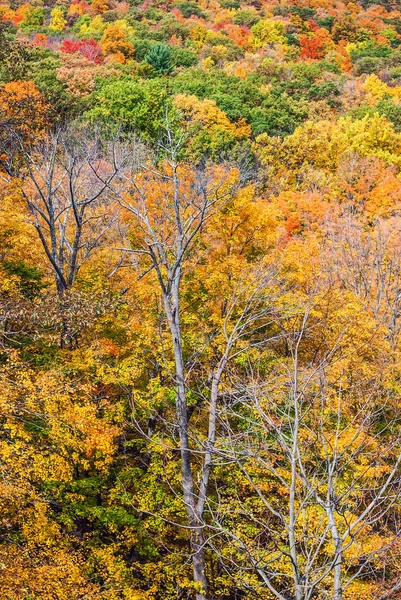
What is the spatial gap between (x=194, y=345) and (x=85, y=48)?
5080cm

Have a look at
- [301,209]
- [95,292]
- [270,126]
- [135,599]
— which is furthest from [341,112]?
[135,599]

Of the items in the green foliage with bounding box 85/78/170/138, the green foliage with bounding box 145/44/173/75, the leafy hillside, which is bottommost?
the leafy hillside

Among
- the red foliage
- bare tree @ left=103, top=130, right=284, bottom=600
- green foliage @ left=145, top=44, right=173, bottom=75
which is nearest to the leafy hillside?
bare tree @ left=103, top=130, right=284, bottom=600

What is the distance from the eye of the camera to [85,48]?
187 ft

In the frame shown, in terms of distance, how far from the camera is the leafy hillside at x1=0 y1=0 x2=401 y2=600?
38.5 feet

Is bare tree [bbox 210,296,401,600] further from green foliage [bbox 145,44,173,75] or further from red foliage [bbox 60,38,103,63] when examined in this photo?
red foliage [bbox 60,38,103,63]

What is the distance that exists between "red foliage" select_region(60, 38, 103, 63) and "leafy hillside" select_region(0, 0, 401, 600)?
238 inches

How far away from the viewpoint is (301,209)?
33.0 m

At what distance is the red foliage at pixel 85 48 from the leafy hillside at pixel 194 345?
238 inches

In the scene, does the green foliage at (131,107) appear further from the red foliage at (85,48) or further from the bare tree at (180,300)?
the red foliage at (85,48)

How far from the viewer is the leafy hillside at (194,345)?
11.7m

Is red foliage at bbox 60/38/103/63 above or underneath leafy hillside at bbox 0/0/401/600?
above

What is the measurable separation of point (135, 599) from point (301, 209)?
24.5 meters

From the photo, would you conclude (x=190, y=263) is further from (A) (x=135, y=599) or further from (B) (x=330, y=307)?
(A) (x=135, y=599)
